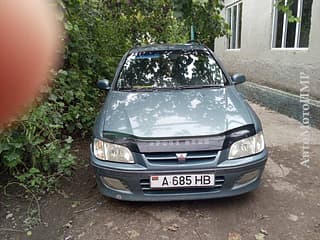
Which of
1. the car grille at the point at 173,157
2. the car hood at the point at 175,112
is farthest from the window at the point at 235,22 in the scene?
the car grille at the point at 173,157

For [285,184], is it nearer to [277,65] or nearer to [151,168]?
[151,168]

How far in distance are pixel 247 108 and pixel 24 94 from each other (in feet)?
7.52

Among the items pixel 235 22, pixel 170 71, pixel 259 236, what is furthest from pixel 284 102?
pixel 235 22

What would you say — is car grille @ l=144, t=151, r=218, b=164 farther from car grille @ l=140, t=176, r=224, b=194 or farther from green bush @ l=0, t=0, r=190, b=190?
green bush @ l=0, t=0, r=190, b=190

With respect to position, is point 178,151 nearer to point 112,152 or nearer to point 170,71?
point 112,152

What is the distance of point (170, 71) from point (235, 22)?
25.5 ft

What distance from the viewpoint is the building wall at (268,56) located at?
562 cm

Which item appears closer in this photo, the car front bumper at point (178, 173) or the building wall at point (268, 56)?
the car front bumper at point (178, 173)

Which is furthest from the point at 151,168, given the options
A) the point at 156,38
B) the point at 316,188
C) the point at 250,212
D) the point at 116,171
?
the point at 156,38

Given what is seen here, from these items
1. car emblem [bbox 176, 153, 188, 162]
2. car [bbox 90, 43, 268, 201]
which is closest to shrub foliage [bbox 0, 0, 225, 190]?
car [bbox 90, 43, 268, 201]

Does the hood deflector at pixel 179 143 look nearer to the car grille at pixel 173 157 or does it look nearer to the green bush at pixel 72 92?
the car grille at pixel 173 157

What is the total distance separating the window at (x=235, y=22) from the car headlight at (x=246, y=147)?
8.23m

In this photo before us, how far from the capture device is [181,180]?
2389 mm

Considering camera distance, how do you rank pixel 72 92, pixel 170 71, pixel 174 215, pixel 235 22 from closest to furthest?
pixel 174 215 < pixel 170 71 < pixel 72 92 < pixel 235 22
